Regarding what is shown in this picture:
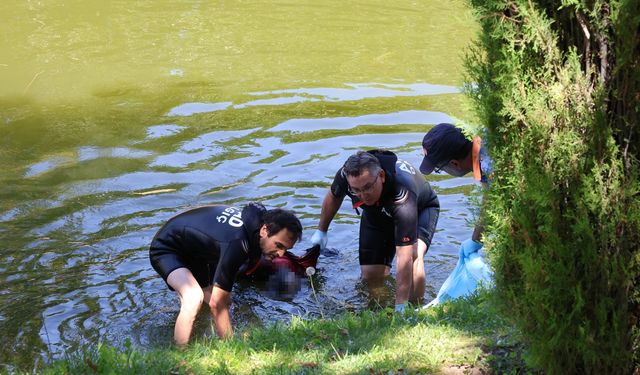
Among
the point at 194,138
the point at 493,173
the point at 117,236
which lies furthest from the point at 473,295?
the point at 194,138

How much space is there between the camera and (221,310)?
6098mm

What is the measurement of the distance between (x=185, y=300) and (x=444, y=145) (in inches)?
94.6

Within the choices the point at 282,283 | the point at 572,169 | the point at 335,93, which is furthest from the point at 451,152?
the point at 335,93

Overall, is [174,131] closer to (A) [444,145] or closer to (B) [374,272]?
(B) [374,272]

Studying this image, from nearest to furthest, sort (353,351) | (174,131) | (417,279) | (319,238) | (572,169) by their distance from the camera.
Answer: (572,169) → (353,351) → (417,279) → (319,238) → (174,131)

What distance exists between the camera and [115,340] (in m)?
6.66

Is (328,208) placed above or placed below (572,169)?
below

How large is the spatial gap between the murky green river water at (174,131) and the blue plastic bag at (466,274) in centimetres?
30

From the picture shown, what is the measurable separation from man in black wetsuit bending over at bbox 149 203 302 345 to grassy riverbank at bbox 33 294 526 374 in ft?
2.17

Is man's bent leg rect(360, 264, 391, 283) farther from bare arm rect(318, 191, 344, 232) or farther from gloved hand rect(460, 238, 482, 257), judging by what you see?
gloved hand rect(460, 238, 482, 257)

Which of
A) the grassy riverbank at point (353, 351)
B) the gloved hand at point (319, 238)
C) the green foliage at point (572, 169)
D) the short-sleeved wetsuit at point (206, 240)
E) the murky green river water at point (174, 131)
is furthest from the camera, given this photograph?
the gloved hand at point (319, 238)

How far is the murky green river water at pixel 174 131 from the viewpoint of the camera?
294 inches

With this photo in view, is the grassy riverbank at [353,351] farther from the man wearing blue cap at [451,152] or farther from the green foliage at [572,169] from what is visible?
the man wearing blue cap at [451,152]

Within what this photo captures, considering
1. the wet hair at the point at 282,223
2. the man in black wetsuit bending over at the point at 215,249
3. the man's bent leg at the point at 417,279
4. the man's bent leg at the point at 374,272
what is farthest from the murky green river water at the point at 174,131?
the wet hair at the point at 282,223
